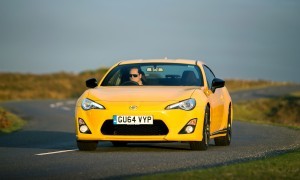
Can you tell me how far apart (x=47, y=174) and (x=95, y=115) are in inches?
132

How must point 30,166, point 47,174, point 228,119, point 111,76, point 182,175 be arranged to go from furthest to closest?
point 228,119 → point 111,76 → point 30,166 → point 47,174 → point 182,175

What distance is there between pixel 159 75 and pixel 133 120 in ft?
6.05

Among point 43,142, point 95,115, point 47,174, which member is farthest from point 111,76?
point 47,174

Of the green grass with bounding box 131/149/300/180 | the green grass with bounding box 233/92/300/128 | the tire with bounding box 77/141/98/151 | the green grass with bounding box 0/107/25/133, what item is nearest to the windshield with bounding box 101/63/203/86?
the tire with bounding box 77/141/98/151

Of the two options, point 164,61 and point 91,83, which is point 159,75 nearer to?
point 164,61

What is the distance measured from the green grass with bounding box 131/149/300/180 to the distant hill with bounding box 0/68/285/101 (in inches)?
2088

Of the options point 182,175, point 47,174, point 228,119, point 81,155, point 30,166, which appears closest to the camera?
point 182,175

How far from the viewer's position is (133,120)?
13.4 m

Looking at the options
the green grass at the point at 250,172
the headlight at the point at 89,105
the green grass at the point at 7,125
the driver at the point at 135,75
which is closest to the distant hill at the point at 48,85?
the green grass at the point at 7,125

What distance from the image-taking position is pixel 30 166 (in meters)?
11.2

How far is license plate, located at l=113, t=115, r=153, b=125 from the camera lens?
44.0 ft

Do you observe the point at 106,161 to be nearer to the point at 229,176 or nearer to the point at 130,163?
the point at 130,163

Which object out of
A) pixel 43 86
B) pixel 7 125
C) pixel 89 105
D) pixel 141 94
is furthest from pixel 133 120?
pixel 43 86

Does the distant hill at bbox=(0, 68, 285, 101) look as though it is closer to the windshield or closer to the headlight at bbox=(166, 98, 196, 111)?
the windshield
